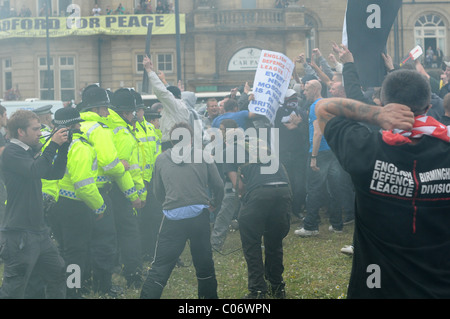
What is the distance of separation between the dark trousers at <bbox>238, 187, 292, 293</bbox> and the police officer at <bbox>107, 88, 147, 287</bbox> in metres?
1.62

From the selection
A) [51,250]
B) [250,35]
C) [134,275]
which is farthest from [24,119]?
[250,35]

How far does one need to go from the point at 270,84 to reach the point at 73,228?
147 inches

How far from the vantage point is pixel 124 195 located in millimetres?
7008

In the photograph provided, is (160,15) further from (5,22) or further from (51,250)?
(51,250)

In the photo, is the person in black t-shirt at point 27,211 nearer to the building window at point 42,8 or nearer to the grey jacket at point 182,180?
the grey jacket at point 182,180

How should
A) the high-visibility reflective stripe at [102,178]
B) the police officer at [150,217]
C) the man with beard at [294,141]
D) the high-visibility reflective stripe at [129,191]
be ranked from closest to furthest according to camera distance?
the high-visibility reflective stripe at [102,178] < the high-visibility reflective stripe at [129,191] < the police officer at [150,217] < the man with beard at [294,141]

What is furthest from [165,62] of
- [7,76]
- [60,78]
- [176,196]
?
[176,196]

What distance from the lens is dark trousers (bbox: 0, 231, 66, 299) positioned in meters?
5.20

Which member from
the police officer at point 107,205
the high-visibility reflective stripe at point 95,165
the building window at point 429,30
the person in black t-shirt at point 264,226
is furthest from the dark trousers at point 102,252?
the building window at point 429,30

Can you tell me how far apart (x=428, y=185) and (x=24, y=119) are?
3.78m

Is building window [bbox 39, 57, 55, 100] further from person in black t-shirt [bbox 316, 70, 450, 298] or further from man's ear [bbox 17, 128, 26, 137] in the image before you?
person in black t-shirt [bbox 316, 70, 450, 298]

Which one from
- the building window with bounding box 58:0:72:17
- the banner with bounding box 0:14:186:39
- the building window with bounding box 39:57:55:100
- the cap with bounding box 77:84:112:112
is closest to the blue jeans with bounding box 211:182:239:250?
the cap with bounding box 77:84:112:112

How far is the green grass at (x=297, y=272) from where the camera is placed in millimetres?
6416
